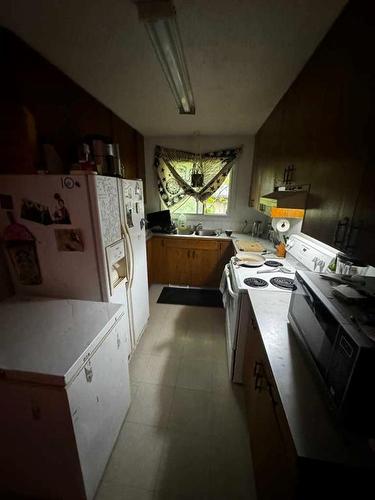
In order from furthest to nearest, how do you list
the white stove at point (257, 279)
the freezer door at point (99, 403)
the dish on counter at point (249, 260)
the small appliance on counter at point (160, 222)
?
the small appliance on counter at point (160, 222) → the dish on counter at point (249, 260) → the white stove at point (257, 279) → the freezer door at point (99, 403)

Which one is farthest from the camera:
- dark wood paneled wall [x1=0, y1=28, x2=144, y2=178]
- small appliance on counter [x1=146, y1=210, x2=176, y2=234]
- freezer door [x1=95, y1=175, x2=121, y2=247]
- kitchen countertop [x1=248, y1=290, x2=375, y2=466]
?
small appliance on counter [x1=146, y1=210, x2=176, y2=234]

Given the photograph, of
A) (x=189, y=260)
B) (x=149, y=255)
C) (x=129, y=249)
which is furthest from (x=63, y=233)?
(x=189, y=260)

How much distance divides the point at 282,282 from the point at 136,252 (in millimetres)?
1413

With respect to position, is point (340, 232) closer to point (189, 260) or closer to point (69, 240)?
point (69, 240)

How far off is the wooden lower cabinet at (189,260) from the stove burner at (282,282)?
1.43 metres

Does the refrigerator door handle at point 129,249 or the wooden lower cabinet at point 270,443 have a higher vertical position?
the refrigerator door handle at point 129,249

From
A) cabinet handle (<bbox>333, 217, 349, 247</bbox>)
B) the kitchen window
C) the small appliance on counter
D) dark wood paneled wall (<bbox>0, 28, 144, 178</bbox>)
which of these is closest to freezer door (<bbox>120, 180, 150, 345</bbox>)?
dark wood paneled wall (<bbox>0, 28, 144, 178</bbox>)

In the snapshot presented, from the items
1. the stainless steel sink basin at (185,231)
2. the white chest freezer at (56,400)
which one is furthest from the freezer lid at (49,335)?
the stainless steel sink basin at (185,231)

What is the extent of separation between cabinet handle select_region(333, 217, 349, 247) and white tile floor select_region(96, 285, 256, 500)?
4.82 ft

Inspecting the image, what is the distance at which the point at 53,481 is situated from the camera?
103cm

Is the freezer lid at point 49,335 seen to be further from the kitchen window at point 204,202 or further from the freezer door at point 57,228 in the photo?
the kitchen window at point 204,202

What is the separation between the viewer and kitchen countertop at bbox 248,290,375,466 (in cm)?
60

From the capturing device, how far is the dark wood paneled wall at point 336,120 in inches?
30.7

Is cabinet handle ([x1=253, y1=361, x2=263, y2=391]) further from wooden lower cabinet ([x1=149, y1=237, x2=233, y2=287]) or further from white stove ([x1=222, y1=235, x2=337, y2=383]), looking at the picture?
wooden lower cabinet ([x1=149, y1=237, x2=233, y2=287])
